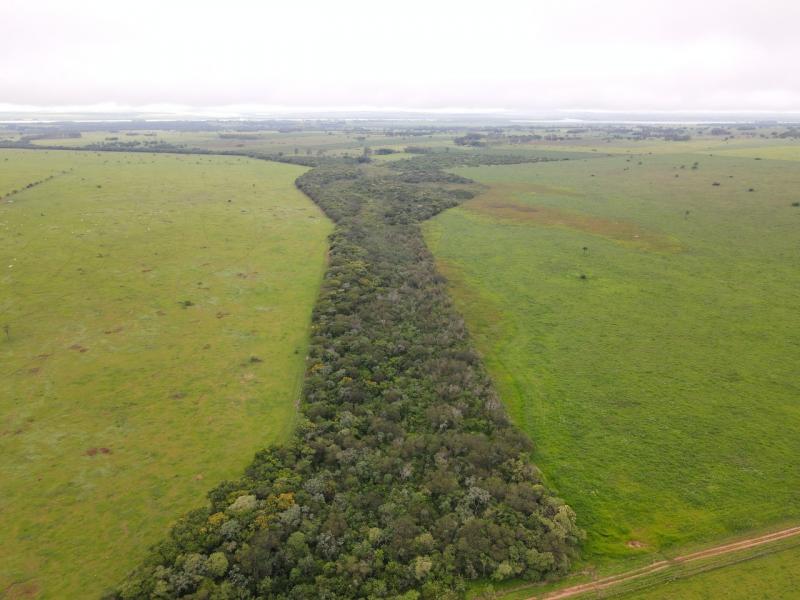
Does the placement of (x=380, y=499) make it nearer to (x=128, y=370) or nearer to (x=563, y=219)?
(x=128, y=370)

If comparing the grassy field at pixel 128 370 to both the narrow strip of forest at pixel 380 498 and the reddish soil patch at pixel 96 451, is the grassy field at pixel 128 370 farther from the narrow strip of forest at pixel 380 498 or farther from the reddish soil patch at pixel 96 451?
the narrow strip of forest at pixel 380 498

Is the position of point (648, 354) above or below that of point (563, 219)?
below

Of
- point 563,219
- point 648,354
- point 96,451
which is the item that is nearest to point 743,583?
point 648,354

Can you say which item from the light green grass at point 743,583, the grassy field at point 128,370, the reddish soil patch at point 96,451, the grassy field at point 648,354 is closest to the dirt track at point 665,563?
the grassy field at point 648,354

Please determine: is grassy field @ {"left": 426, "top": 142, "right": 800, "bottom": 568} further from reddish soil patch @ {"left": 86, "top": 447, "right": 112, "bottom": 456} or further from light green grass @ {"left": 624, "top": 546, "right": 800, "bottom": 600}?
reddish soil patch @ {"left": 86, "top": 447, "right": 112, "bottom": 456}

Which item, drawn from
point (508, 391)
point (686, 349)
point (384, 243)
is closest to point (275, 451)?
point (508, 391)

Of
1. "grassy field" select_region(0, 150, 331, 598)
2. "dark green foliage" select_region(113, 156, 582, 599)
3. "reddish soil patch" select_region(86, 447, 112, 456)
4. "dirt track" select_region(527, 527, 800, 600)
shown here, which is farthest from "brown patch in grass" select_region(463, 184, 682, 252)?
"reddish soil patch" select_region(86, 447, 112, 456)

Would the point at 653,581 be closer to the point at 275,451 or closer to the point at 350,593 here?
the point at 350,593
